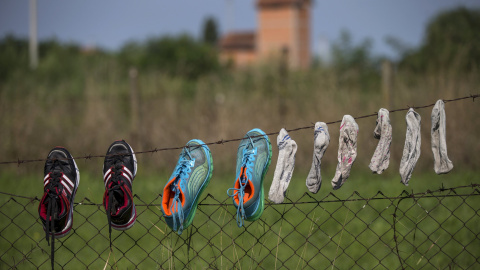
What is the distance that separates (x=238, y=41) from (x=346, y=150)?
142 feet

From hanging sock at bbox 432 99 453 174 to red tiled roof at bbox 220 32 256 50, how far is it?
42.6m

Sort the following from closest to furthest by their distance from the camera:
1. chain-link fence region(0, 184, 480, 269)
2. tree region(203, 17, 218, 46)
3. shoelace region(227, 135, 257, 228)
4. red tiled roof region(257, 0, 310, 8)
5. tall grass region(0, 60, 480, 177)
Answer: shoelace region(227, 135, 257, 228), chain-link fence region(0, 184, 480, 269), tall grass region(0, 60, 480, 177), red tiled roof region(257, 0, 310, 8), tree region(203, 17, 218, 46)

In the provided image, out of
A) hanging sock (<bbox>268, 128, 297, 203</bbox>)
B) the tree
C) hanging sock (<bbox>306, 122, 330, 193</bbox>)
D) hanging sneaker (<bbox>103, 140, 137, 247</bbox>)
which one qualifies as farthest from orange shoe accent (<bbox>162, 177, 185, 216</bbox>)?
the tree

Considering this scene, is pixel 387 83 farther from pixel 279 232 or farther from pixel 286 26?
pixel 286 26

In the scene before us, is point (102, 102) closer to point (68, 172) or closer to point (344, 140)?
point (68, 172)

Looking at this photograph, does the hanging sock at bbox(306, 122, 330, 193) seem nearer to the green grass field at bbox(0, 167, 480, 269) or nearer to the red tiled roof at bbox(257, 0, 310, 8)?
the green grass field at bbox(0, 167, 480, 269)

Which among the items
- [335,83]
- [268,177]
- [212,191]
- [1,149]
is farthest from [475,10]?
[1,149]

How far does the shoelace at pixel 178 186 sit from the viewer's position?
7.13 ft

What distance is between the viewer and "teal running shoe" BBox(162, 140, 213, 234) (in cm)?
218

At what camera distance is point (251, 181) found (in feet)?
7.27

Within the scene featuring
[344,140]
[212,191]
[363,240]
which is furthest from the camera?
[212,191]

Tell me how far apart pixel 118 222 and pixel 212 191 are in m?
Result: 3.28

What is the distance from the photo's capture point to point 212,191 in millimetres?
5453

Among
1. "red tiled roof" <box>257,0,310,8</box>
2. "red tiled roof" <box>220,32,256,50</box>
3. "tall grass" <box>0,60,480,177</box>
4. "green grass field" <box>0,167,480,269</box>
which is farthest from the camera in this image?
"red tiled roof" <box>220,32,256,50</box>
